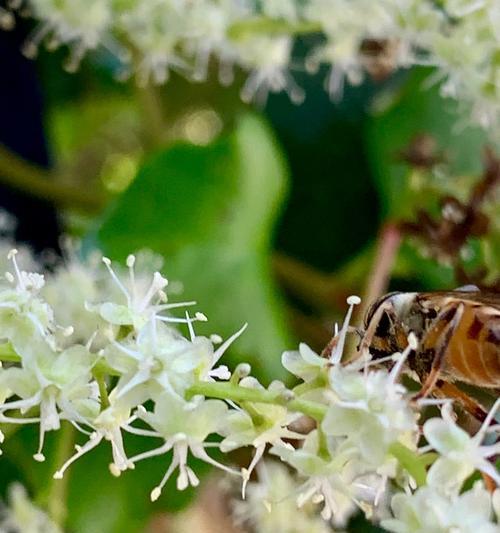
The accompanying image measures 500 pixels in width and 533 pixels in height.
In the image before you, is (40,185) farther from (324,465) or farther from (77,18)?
(324,465)

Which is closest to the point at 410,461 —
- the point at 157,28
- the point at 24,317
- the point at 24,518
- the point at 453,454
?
the point at 453,454

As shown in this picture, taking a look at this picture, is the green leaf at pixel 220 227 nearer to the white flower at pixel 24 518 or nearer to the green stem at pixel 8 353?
the white flower at pixel 24 518

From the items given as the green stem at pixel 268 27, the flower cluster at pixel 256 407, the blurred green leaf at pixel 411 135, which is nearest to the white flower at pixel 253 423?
the flower cluster at pixel 256 407

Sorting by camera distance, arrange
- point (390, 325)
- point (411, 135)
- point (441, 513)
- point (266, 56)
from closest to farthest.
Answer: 1. point (441, 513)
2. point (390, 325)
3. point (266, 56)
4. point (411, 135)

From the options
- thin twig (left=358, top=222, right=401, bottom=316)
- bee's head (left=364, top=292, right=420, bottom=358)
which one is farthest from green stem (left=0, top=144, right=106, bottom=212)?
bee's head (left=364, top=292, right=420, bottom=358)

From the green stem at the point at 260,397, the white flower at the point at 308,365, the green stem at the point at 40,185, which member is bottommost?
the green stem at the point at 40,185

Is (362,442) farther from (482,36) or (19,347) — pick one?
(482,36)
